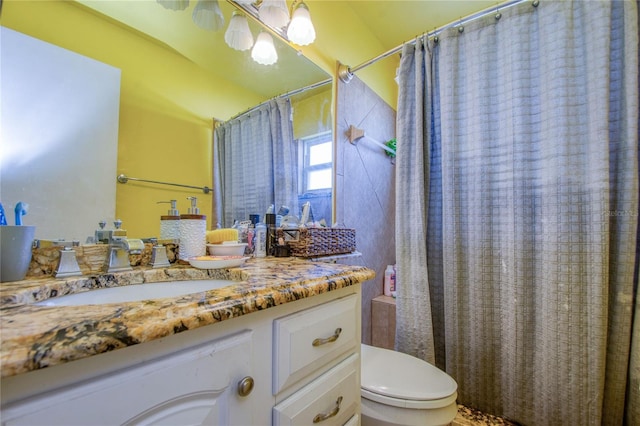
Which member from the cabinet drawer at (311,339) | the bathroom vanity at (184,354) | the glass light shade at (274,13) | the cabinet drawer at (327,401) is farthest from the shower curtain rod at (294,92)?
the cabinet drawer at (327,401)

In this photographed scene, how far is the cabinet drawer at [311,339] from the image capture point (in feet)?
1.73

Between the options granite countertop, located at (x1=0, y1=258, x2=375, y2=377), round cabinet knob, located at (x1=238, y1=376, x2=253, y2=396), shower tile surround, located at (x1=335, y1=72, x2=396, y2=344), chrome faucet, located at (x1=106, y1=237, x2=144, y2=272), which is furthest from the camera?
shower tile surround, located at (x1=335, y1=72, x2=396, y2=344)

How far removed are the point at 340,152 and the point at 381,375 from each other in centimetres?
106

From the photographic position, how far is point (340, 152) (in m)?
A: 1.54

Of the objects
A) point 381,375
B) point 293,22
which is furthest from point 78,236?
point 293,22

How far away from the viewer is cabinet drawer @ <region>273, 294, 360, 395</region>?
526 mm

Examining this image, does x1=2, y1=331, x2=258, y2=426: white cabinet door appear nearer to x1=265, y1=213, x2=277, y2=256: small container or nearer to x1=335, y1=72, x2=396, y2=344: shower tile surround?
x1=265, y1=213, x2=277, y2=256: small container

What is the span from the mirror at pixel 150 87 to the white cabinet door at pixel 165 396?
0.55 metres

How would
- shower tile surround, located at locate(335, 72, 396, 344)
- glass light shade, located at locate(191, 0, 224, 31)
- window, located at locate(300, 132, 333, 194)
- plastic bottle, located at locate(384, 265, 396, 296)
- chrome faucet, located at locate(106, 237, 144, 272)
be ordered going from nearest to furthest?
1. chrome faucet, located at locate(106, 237, 144, 272)
2. glass light shade, located at locate(191, 0, 224, 31)
3. window, located at locate(300, 132, 333, 194)
4. shower tile surround, located at locate(335, 72, 396, 344)
5. plastic bottle, located at locate(384, 265, 396, 296)

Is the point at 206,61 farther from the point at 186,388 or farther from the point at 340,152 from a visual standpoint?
the point at 186,388

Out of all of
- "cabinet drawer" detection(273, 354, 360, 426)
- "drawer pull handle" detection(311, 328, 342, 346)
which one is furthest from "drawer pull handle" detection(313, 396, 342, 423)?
"drawer pull handle" detection(311, 328, 342, 346)

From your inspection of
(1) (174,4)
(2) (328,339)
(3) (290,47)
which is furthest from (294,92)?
(2) (328,339)

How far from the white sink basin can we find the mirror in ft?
0.70

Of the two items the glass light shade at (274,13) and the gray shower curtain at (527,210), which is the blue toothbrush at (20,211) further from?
the gray shower curtain at (527,210)
